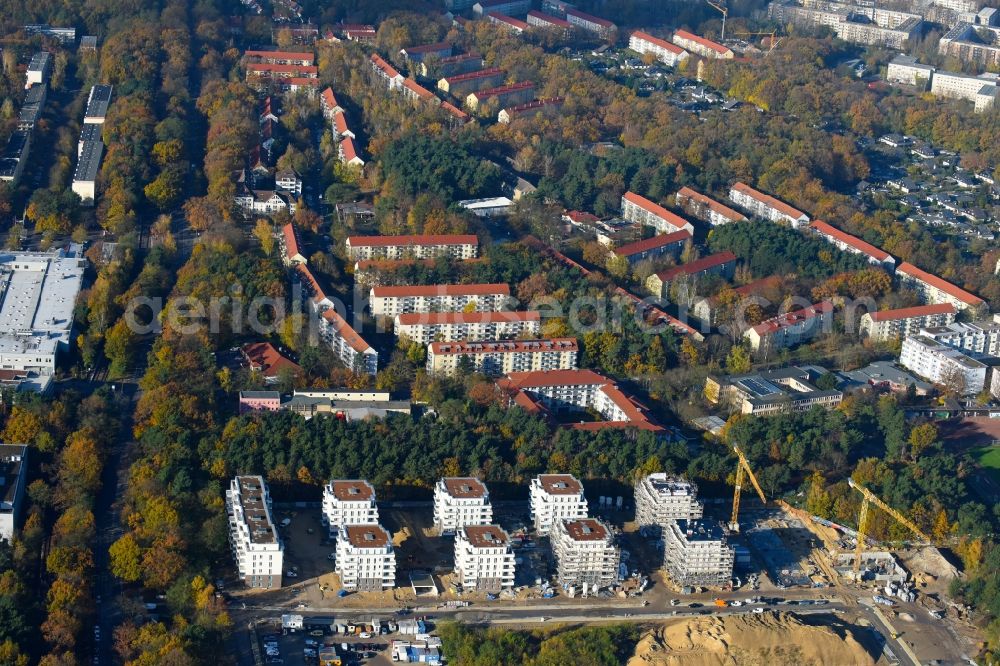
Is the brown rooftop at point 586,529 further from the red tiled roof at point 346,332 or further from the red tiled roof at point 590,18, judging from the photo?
the red tiled roof at point 590,18

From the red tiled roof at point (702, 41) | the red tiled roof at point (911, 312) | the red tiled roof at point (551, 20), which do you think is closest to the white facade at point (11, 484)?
the red tiled roof at point (911, 312)

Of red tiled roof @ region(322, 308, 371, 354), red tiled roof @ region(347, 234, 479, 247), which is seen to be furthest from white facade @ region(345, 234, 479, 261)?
red tiled roof @ region(322, 308, 371, 354)

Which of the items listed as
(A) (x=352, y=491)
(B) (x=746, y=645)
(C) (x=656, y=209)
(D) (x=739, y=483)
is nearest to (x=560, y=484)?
(D) (x=739, y=483)

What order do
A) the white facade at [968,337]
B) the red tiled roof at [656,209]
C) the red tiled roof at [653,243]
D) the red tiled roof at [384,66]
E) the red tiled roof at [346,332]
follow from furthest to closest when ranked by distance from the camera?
the red tiled roof at [384,66] < the red tiled roof at [656,209] < the red tiled roof at [653,243] < the white facade at [968,337] < the red tiled roof at [346,332]

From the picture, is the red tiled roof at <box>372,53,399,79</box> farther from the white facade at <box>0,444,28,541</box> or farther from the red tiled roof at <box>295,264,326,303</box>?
the white facade at <box>0,444,28,541</box>

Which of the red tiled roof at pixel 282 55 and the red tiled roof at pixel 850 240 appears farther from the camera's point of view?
the red tiled roof at pixel 282 55

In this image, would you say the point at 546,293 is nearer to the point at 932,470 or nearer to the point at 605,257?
the point at 605,257

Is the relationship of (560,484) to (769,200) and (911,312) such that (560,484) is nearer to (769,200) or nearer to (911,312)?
(911,312)
